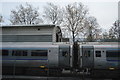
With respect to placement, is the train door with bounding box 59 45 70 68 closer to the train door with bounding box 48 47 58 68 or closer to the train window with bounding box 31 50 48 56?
the train door with bounding box 48 47 58 68

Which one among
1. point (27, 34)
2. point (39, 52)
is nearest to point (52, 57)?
point (39, 52)

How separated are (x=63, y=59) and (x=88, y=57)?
2.17 m

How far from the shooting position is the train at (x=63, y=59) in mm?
10299

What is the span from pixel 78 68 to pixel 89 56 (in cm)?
143

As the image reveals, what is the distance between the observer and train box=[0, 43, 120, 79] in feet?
33.8

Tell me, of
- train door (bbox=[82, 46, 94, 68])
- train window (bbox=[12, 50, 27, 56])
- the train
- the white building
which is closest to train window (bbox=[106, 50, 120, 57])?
the train

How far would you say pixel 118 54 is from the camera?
403 inches

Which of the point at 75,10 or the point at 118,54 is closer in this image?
the point at 118,54

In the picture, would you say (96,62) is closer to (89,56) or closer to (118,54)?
(89,56)

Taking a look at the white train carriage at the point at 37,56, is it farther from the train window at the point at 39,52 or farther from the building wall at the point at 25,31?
the building wall at the point at 25,31

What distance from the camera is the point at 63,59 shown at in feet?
35.1

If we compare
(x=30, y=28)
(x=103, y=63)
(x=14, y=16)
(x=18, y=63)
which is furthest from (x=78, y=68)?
(x=14, y=16)

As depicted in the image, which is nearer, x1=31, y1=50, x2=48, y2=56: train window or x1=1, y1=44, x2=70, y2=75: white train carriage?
x1=1, y1=44, x2=70, y2=75: white train carriage

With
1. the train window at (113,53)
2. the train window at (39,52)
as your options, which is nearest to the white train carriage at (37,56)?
the train window at (39,52)
